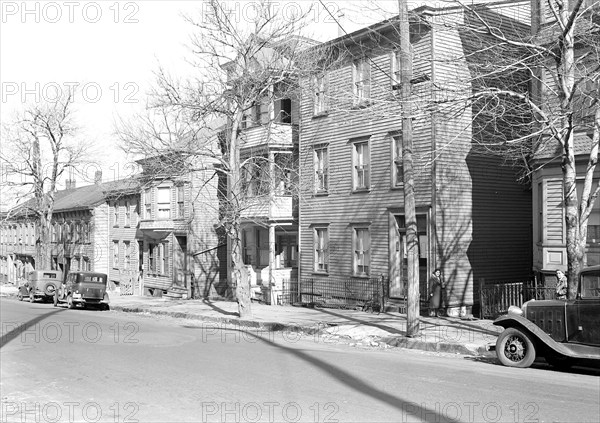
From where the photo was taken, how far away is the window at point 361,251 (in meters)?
24.6

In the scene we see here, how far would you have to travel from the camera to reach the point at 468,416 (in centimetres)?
817

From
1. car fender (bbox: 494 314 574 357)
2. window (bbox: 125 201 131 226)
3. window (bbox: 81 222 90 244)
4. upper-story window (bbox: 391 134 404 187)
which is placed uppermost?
upper-story window (bbox: 391 134 404 187)

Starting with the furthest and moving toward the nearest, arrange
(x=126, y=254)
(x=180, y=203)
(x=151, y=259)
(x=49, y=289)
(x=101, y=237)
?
(x=101, y=237)
(x=126, y=254)
(x=151, y=259)
(x=180, y=203)
(x=49, y=289)

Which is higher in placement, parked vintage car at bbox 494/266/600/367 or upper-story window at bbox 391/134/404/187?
upper-story window at bbox 391/134/404/187

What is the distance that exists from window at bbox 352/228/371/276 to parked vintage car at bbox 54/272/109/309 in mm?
13232

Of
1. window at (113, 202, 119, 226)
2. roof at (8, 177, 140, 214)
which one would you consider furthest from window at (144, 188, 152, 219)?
window at (113, 202, 119, 226)

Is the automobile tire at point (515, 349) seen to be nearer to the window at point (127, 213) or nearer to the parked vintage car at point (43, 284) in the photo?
the parked vintage car at point (43, 284)

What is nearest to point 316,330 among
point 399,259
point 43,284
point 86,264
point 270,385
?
point 399,259

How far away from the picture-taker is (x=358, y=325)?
1870 centimetres

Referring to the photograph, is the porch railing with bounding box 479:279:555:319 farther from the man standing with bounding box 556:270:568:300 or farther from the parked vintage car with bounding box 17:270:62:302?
the parked vintage car with bounding box 17:270:62:302

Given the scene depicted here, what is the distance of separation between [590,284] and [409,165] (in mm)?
5373

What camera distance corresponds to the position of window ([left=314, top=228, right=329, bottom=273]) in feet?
87.1

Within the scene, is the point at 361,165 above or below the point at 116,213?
above

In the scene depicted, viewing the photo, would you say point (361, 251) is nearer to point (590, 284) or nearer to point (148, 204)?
point (590, 284)
